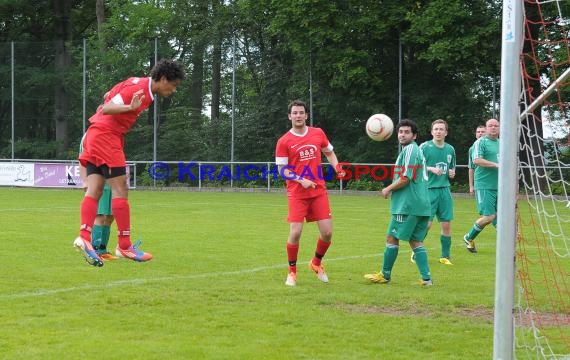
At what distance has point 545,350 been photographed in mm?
5730

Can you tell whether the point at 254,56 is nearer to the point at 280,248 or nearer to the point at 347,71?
the point at 347,71

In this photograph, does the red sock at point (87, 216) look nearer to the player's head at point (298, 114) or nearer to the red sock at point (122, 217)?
the red sock at point (122, 217)

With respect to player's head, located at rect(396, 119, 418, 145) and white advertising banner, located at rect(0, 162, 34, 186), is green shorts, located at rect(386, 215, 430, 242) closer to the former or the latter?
player's head, located at rect(396, 119, 418, 145)

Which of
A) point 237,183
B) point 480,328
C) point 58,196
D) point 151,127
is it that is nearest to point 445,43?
point 237,183

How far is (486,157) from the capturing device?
12039 millimetres

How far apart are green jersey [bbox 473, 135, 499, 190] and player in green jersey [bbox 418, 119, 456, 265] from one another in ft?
1.38

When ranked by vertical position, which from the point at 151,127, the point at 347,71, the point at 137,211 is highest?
the point at 347,71

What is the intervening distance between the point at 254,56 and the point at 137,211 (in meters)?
16.3

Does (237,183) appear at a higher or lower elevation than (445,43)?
lower

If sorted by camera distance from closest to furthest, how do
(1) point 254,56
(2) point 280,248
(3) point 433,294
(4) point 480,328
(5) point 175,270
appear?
(4) point 480,328
(3) point 433,294
(5) point 175,270
(2) point 280,248
(1) point 254,56

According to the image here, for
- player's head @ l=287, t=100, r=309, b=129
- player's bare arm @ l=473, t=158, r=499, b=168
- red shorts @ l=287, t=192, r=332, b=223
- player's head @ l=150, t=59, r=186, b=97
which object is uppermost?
player's head @ l=150, t=59, r=186, b=97

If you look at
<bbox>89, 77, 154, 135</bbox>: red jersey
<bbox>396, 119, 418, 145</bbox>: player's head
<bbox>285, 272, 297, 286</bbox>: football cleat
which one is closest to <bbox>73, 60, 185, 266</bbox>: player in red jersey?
<bbox>89, 77, 154, 135</bbox>: red jersey

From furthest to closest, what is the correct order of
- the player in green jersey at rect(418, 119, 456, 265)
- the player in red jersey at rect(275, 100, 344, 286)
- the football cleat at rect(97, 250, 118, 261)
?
the player in green jersey at rect(418, 119, 456, 265) → the football cleat at rect(97, 250, 118, 261) → the player in red jersey at rect(275, 100, 344, 286)

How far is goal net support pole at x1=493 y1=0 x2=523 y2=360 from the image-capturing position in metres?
4.92
